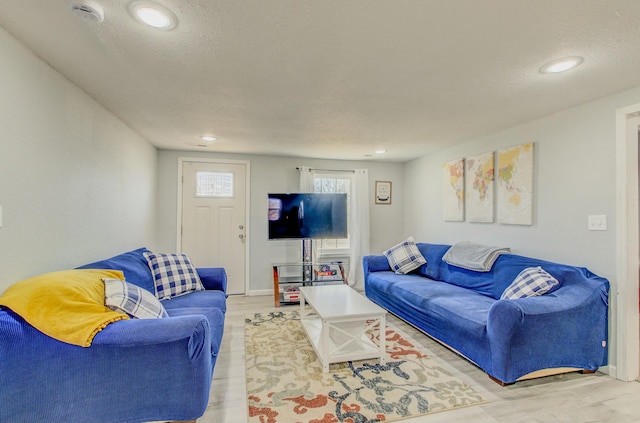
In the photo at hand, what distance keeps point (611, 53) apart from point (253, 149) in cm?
362

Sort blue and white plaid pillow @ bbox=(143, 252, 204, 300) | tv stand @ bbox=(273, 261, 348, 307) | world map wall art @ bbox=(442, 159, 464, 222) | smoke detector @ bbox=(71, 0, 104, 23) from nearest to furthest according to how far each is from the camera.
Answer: smoke detector @ bbox=(71, 0, 104, 23), blue and white plaid pillow @ bbox=(143, 252, 204, 300), world map wall art @ bbox=(442, 159, 464, 222), tv stand @ bbox=(273, 261, 348, 307)

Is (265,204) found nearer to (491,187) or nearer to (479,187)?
(479,187)

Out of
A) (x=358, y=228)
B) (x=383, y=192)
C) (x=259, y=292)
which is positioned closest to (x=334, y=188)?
(x=358, y=228)

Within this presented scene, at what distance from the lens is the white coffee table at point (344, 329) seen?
2.34 m

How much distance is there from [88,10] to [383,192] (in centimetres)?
446

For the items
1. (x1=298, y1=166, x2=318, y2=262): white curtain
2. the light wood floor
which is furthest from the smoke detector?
(x1=298, y1=166, x2=318, y2=262): white curtain

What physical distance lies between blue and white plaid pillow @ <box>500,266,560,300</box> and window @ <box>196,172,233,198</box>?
146 inches

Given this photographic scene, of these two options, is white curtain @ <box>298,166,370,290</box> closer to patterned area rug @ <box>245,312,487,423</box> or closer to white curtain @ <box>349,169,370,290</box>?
white curtain @ <box>349,169,370,290</box>

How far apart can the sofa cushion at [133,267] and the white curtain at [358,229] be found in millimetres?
3022

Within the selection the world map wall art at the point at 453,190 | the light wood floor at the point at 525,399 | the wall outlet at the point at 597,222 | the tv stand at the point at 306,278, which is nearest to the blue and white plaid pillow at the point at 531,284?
the wall outlet at the point at 597,222

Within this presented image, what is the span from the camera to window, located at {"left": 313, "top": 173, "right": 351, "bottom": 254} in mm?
4898

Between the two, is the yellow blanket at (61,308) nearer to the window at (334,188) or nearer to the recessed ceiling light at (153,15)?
the recessed ceiling light at (153,15)

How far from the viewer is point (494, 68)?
75.2 inches

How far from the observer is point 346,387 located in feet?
6.88
